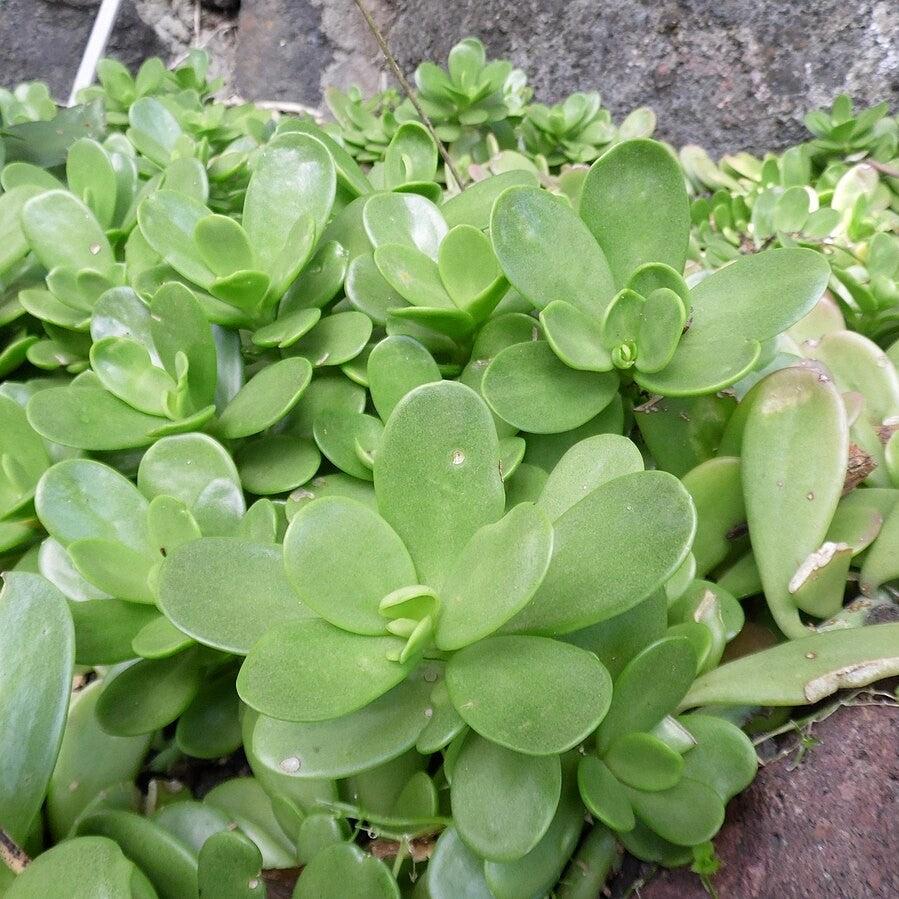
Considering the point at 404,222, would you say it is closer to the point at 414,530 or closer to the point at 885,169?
the point at 414,530

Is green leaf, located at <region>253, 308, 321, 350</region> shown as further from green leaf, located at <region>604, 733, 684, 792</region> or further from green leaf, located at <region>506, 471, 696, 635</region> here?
green leaf, located at <region>604, 733, 684, 792</region>

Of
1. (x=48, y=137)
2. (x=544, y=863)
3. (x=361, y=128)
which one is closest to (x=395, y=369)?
(x=544, y=863)

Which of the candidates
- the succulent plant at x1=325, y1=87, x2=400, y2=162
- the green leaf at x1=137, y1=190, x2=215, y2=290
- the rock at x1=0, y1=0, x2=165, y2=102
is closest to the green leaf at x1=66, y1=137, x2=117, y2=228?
the green leaf at x1=137, y1=190, x2=215, y2=290

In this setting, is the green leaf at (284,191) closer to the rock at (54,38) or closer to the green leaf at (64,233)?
the green leaf at (64,233)

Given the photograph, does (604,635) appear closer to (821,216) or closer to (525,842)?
(525,842)

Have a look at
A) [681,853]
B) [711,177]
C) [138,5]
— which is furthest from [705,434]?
[138,5]

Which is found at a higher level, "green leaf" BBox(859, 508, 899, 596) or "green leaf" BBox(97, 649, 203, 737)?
"green leaf" BBox(97, 649, 203, 737)

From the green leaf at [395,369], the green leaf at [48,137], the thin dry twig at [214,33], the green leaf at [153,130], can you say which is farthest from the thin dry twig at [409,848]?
the thin dry twig at [214,33]
